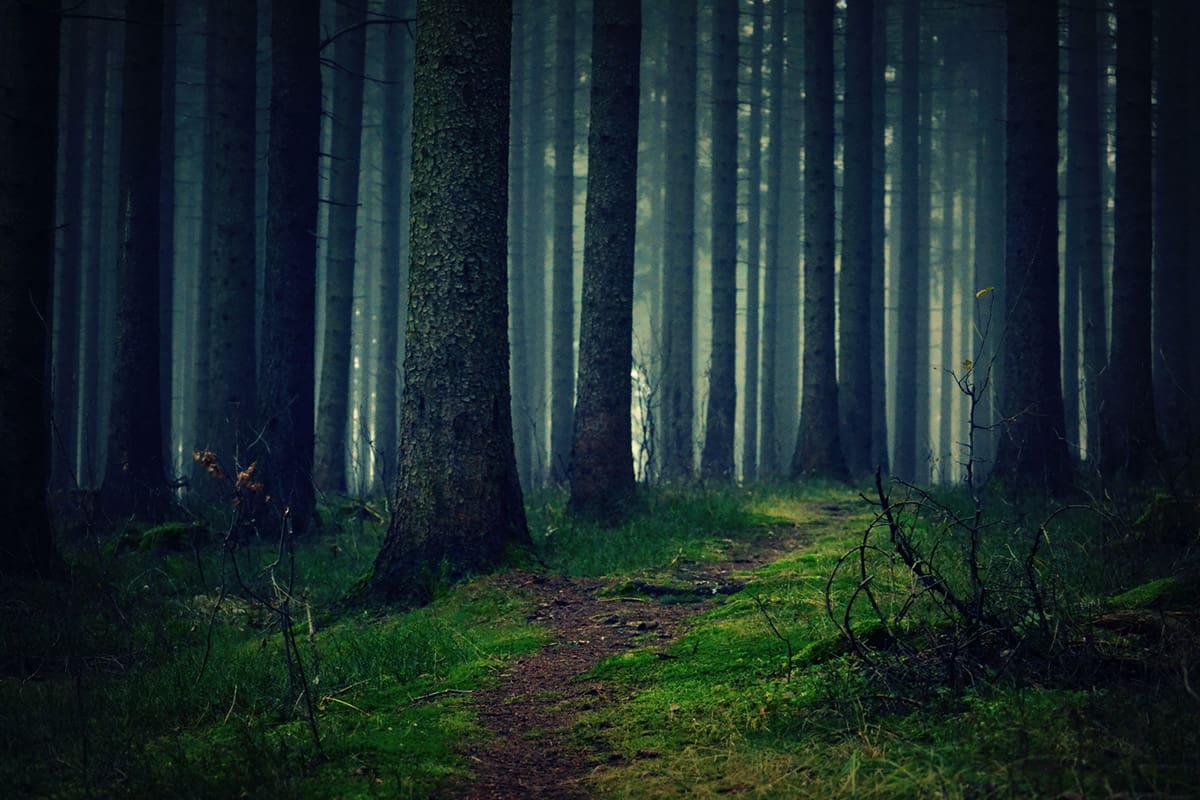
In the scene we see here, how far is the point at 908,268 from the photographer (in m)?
23.4

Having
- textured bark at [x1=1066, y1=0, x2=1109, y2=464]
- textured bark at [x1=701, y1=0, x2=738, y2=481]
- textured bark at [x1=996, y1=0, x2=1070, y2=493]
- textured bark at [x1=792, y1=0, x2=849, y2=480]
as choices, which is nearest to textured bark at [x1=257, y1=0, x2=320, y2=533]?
textured bark at [x1=701, y1=0, x2=738, y2=481]

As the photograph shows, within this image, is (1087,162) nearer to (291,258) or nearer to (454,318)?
(291,258)

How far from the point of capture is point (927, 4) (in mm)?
28172

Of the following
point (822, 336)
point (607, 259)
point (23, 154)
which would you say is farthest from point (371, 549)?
point (822, 336)

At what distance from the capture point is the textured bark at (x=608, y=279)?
10.8 metres

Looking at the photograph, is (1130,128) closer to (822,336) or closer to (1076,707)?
(822,336)

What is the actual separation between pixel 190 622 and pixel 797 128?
2740 centimetres

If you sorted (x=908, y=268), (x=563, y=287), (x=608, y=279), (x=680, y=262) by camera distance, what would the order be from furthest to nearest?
(x=908, y=268) < (x=563, y=287) < (x=680, y=262) < (x=608, y=279)

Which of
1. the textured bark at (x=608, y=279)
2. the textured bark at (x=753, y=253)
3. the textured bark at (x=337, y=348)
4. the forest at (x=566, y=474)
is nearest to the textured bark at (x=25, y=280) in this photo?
the forest at (x=566, y=474)

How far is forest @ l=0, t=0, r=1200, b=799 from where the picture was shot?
12.8 ft

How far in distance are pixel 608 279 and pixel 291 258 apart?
4107 millimetres

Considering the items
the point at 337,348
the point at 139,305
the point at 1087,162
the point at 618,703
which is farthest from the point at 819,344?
the point at 618,703

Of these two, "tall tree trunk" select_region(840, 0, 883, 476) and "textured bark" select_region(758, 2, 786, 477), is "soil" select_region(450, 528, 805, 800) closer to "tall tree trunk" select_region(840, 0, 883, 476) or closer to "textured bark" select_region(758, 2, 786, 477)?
"tall tree trunk" select_region(840, 0, 883, 476)

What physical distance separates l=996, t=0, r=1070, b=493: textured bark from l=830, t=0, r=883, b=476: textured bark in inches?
212
